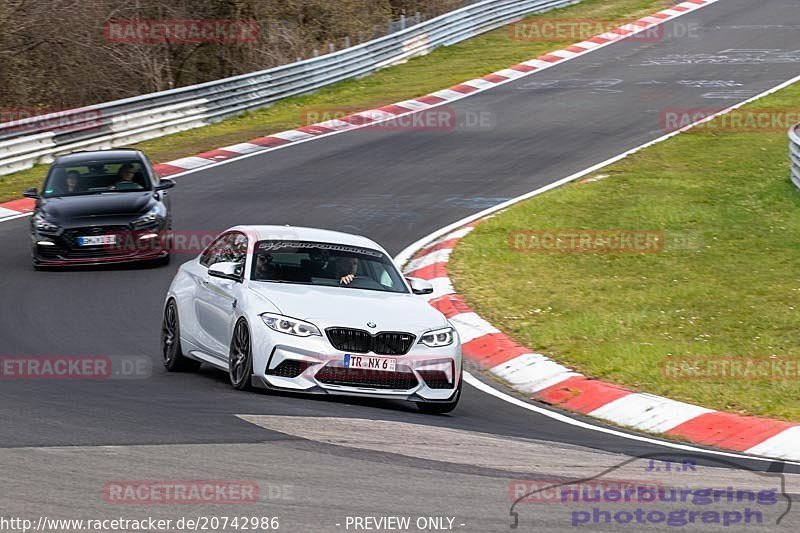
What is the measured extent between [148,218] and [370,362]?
8.14m

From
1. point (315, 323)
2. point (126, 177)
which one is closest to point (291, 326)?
point (315, 323)

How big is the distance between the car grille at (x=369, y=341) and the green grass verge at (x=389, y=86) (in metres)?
13.7

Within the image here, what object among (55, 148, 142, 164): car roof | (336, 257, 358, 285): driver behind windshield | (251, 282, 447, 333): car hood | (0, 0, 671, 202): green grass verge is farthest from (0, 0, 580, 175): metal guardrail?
(251, 282, 447, 333): car hood

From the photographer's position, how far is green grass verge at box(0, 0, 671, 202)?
27094mm

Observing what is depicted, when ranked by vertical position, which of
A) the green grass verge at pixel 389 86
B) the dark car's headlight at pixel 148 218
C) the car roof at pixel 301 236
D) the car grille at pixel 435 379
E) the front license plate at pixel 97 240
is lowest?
the green grass verge at pixel 389 86

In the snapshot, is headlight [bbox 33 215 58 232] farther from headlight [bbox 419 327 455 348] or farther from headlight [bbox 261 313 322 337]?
headlight [bbox 419 327 455 348]

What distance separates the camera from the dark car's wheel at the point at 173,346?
1234 centimetres

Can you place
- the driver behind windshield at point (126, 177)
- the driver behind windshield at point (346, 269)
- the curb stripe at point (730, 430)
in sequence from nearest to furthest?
the curb stripe at point (730, 430) < the driver behind windshield at point (346, 269) < the driver behind windshield at point (126, 177)

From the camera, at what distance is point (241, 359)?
10.9m

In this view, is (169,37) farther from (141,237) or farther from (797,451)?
(797,451)

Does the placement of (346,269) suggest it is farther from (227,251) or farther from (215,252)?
(215,252)

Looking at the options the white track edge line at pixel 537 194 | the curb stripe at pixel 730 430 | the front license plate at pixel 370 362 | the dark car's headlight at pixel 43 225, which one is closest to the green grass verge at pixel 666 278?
the curb stripe at pixel 730 430

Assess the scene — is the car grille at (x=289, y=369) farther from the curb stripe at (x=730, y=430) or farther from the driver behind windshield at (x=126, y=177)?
the driver behind windshield at (x=126, y=177)

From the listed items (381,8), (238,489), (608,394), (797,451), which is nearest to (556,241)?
(608,394)
